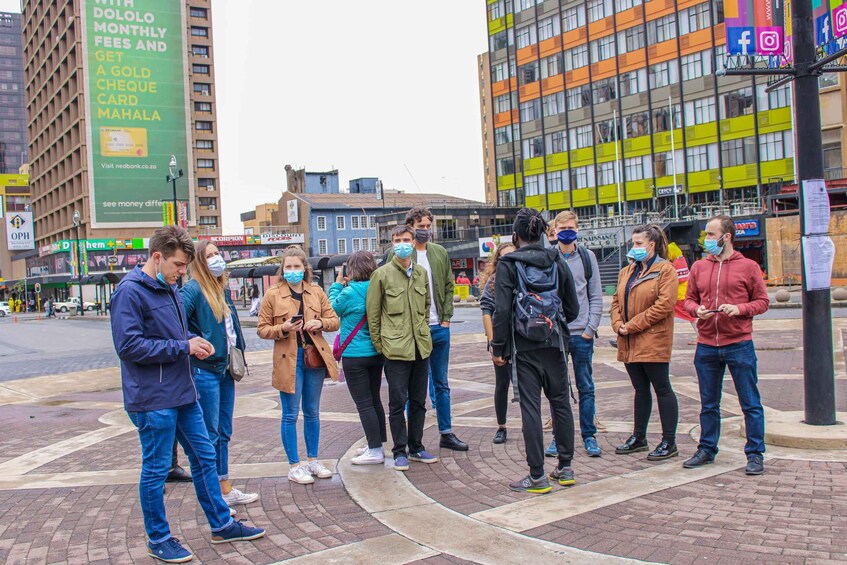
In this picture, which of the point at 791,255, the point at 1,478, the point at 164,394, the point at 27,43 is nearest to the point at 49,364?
the point at 1,478

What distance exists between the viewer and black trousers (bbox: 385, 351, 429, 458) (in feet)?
20.5

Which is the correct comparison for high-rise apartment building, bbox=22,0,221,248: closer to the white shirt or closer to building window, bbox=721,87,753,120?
building window, bbox=721,87,753,120

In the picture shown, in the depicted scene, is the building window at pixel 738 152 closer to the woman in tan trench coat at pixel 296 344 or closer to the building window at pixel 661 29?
the building window at pixel 661 29

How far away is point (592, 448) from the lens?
6.32m

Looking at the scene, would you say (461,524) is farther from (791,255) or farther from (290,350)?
(791,255)

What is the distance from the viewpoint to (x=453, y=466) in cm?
623

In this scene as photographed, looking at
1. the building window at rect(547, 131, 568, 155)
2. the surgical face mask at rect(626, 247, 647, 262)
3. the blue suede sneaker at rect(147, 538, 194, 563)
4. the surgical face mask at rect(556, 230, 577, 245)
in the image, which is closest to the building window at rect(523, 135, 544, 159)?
the building window at rect(547, 131, 568, 155)

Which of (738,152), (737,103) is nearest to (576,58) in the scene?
(737,103)

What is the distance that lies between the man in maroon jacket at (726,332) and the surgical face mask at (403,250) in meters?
2.26

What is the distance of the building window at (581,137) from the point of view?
56.0 meters

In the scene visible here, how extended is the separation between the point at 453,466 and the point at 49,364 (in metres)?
14.5

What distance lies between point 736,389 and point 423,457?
253 centimetres

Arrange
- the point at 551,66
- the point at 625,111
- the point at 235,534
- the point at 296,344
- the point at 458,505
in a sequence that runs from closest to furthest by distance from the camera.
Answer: the point at 235,534, the point at 458,505, the point at 296,344, the point at 625,111, the point at 551,66

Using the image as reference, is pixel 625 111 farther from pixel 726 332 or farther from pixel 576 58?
pixel 726 332
